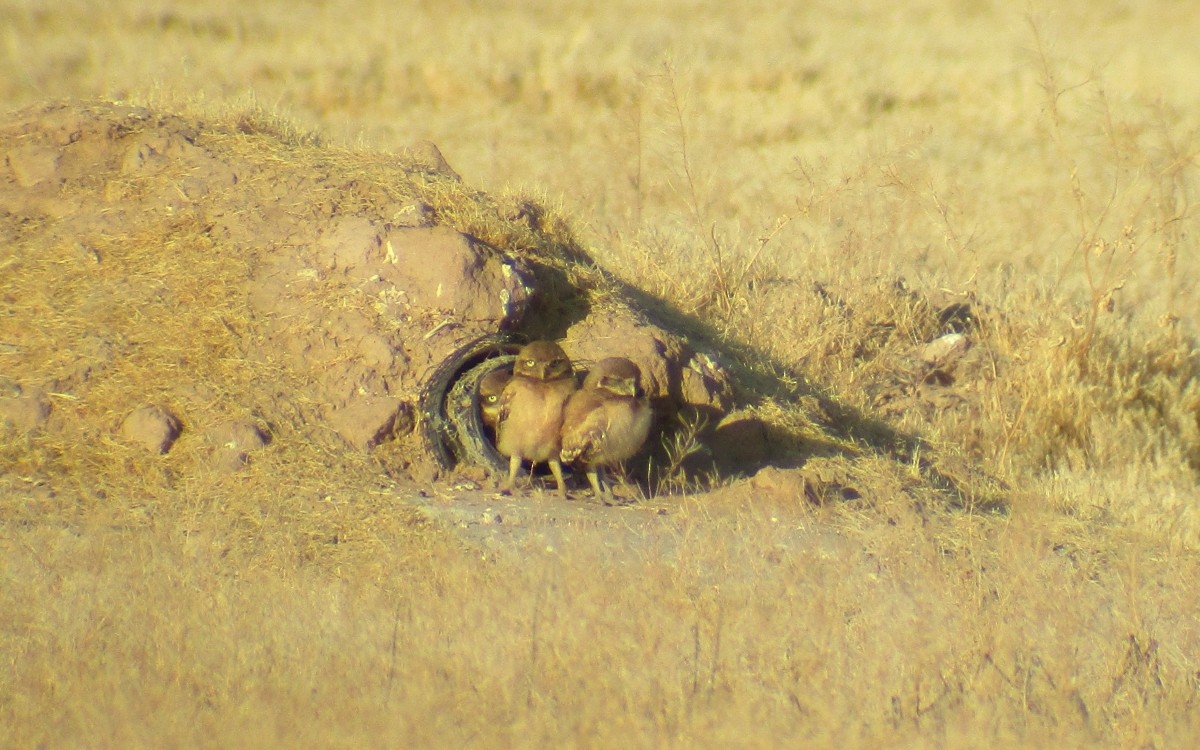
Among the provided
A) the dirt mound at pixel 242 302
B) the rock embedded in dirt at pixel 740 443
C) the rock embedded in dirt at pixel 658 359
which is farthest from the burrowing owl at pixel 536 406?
the rock embedded in dirt at pixel 740 443

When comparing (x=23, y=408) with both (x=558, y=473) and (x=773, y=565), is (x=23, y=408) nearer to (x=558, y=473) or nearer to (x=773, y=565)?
(x=558, y=473)

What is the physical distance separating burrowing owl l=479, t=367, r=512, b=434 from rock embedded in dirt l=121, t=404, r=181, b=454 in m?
1.60

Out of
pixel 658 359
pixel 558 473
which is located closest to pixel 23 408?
pixel 558 473

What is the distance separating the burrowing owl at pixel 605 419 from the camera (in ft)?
19.7

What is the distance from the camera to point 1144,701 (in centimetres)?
424

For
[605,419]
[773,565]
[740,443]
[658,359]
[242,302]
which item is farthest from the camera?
[740,443]

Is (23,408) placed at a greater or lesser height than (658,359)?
lesser

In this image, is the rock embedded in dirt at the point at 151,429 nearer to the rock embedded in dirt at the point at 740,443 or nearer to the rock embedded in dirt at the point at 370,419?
the rock embedded in dirt at the point at 370,419

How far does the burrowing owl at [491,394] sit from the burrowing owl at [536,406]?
85mm

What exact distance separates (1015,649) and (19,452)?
485 cm

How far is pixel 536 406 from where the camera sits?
6.02 metres

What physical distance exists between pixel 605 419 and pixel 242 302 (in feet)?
7.78

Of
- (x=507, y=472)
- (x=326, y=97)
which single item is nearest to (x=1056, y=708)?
(x=507, y=472)

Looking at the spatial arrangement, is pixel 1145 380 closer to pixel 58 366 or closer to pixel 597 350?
pixel 597 350
